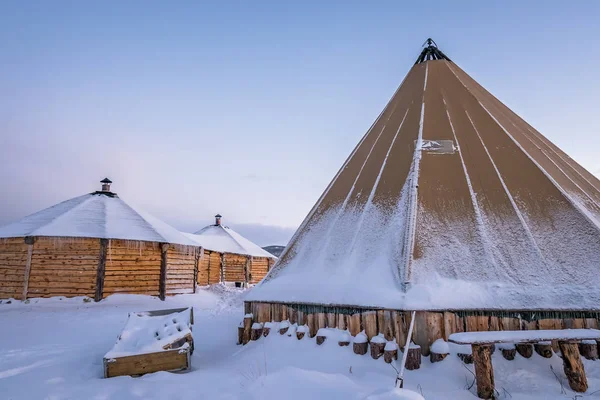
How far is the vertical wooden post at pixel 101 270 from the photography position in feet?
42.8

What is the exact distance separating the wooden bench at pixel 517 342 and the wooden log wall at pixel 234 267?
2240 centimetres

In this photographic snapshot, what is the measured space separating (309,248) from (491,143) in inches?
145

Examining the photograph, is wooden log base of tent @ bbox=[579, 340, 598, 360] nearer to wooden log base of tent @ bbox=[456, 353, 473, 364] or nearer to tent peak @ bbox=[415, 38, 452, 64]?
wooden log base of tent @ bbox=[456, 353, 473, 364]

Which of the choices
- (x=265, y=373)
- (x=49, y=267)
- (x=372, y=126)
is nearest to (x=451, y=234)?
(x=265, y=373)

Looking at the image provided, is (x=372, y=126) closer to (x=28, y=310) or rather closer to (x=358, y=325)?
(x=358, y=325)

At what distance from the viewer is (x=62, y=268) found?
42.8 feet

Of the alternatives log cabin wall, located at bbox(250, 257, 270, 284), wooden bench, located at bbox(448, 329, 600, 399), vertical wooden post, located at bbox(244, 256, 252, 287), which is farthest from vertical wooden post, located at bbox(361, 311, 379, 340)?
log cabin wall, located at bbox(250, 257, 270, 284)

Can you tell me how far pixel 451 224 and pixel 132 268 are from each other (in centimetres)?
1320

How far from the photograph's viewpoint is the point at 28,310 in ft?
38.7

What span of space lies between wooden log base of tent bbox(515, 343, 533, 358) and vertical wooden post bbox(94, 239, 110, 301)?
13713 millimetres

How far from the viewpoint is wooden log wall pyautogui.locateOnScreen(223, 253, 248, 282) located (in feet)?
80.7

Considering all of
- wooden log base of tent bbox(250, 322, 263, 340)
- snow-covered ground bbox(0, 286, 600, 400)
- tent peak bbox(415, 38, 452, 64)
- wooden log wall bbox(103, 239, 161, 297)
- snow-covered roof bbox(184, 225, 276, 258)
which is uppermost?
tent peak bbox(415, 38, 452, 64)

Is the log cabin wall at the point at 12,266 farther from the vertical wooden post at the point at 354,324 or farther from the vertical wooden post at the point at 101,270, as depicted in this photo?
the vertical wooden post at the point at 354,324

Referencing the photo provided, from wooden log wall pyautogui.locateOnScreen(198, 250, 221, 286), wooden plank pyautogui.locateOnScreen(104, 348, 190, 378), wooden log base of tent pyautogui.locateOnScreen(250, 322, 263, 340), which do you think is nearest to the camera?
wooden plank pyautogui.locateOnScreen(104, 348, 190, 378)
